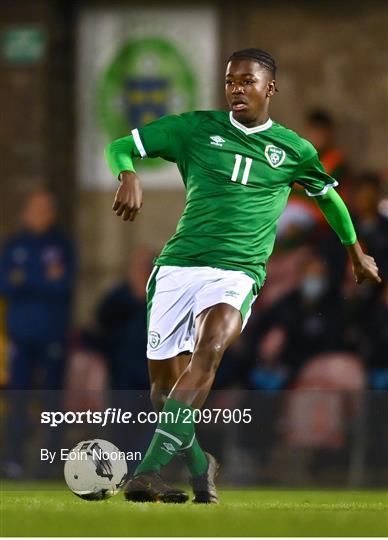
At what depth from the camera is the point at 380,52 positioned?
13.7m

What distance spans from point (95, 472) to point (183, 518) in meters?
0.71

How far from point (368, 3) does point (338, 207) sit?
6.36 m

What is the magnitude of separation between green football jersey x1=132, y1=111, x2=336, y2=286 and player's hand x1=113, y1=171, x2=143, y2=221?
0.49 m

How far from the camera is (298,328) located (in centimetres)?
1134

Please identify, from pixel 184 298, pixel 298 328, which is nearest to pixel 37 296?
pixel 298 328

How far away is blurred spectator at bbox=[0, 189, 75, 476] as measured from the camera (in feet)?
39.4

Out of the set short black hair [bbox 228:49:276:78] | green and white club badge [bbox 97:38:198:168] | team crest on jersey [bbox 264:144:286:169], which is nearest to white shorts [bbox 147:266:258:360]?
team crest on jersey [bbox 264:144:286:169]

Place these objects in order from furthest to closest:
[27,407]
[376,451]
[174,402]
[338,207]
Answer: [27,407]
[376,451]
[338,207]
[174,402]

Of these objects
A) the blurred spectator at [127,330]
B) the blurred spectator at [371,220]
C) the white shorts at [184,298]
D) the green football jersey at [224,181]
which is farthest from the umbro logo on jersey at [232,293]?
the blurred spectator at [127,330]

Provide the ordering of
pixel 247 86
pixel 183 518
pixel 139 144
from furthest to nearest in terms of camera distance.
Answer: pixel 139 144, pixel 247 86, pixel 183 518

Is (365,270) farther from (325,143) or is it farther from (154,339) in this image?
(325,143)

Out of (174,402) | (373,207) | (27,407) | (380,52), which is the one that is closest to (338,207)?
(174,402)

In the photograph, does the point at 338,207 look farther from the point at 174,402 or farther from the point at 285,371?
the point at 285,371

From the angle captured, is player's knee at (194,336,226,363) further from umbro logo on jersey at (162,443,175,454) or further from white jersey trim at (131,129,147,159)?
white jersey trim at (131,129,147,159)
